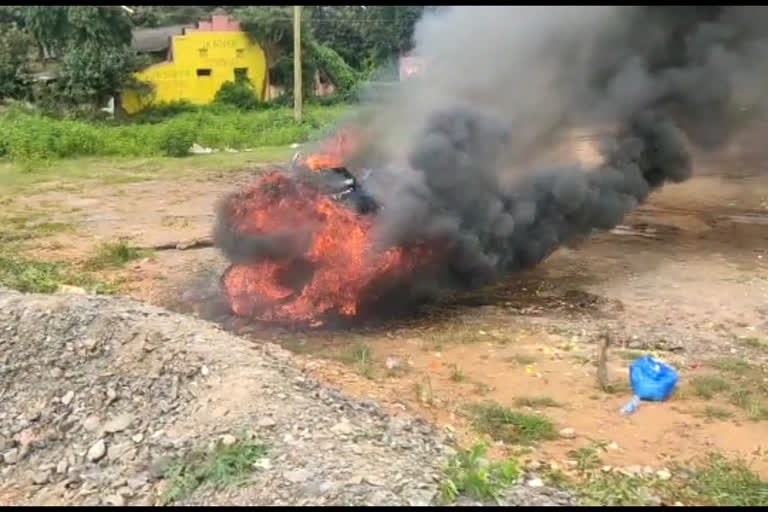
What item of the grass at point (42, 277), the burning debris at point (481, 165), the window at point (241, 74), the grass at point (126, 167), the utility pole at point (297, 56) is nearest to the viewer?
the burning debris at point (481, 165)

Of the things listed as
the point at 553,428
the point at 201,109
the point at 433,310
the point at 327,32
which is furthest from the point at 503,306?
the point at 327,32

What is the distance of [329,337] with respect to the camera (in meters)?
7.91

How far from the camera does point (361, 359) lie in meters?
7.27

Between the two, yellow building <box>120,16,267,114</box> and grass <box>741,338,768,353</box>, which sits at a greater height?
yellow building <box>120,16,267,114</box>

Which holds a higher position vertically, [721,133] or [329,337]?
[721,133]

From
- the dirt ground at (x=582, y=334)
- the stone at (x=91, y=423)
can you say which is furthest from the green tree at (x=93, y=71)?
the stone at (x=91, y=423)

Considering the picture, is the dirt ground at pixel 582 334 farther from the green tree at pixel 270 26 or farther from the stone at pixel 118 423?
the green tree at pixel 270 26

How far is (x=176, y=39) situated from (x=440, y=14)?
23.8 meters

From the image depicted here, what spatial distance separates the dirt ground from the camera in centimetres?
603

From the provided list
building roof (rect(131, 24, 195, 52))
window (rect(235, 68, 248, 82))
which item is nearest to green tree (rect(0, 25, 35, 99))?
building roof (rect(131, 24, 195, 52))

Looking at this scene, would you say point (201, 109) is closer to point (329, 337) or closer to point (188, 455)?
point (329, 337)

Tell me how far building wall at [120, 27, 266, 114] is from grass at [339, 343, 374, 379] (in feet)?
82.6

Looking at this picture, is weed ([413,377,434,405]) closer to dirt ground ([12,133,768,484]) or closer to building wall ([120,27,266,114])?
dirt ground ([12,133,768,484])

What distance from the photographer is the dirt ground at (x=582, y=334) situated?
6.03 meters
